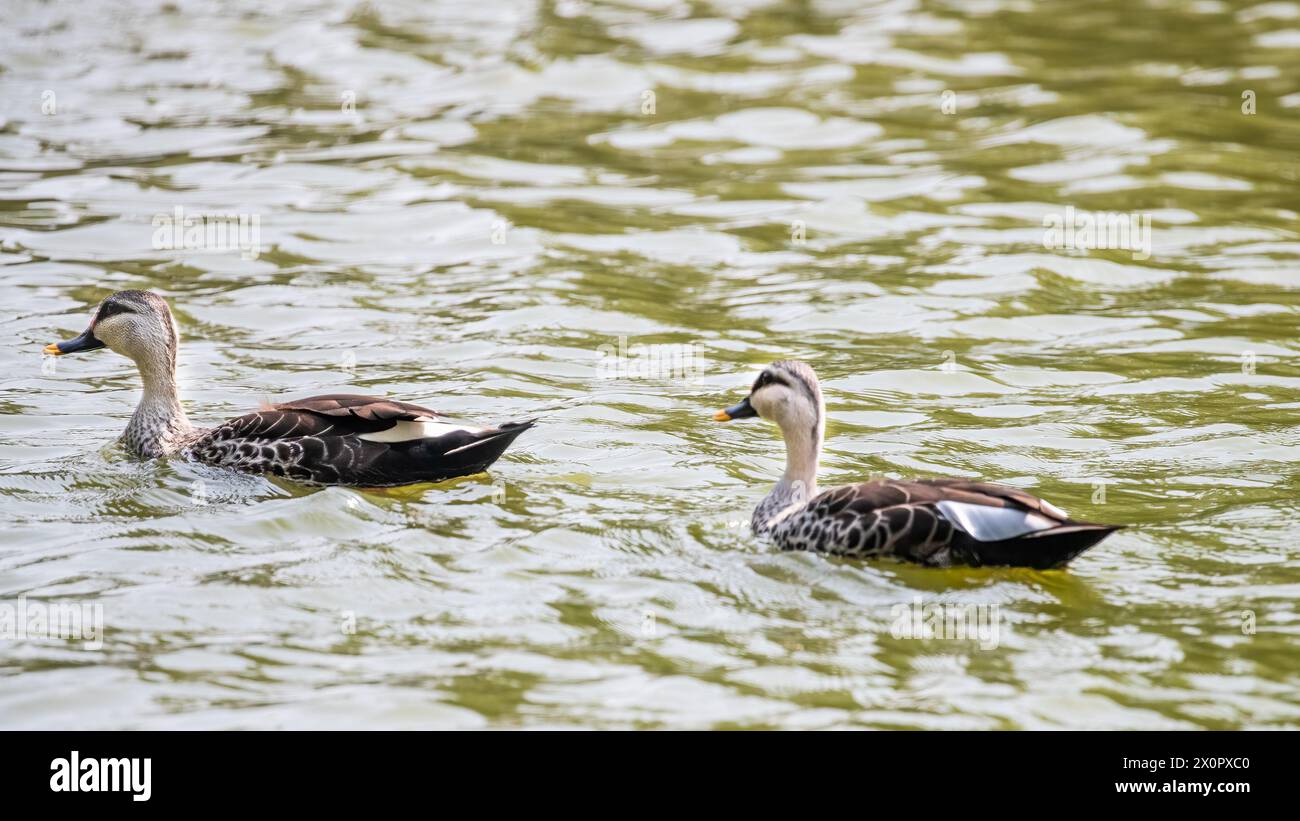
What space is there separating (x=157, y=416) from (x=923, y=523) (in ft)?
16.7

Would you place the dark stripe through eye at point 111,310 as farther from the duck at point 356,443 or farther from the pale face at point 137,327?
the duck at point 356,443

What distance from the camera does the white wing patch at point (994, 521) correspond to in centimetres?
822

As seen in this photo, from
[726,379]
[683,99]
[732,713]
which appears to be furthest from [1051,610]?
[683,99]

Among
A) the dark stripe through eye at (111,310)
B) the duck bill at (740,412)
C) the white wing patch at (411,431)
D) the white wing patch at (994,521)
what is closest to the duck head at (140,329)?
the dark stripe through eye at (111,310)

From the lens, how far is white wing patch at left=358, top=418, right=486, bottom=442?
32.4ft

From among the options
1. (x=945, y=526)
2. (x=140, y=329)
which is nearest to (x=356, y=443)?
(x=140, y=329)

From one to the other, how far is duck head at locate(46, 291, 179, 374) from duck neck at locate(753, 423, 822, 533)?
410 cm

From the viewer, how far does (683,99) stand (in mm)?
20766

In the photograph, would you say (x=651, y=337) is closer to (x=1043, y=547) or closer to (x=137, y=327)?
(x=137, y=327)

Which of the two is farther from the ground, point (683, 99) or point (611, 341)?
point (683, 99)

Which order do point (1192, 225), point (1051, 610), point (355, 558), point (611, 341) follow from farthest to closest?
point (1192, 225), point (611, 341), point (355, 558), point (1051, 610)

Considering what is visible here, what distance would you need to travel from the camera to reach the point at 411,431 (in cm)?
987
